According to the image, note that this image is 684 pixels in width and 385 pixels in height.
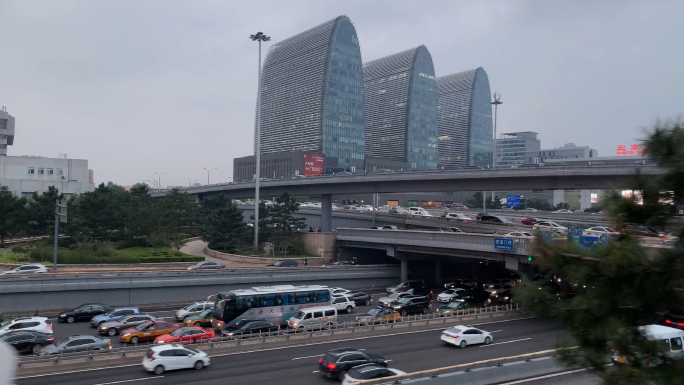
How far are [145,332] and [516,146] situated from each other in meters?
170

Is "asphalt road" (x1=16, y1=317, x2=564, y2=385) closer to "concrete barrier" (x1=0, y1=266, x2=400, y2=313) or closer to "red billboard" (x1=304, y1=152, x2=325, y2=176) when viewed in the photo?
"concrete barrier" (x1=0, y1=266, x2=400, y2=313)

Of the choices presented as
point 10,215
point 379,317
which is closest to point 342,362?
point 379,317

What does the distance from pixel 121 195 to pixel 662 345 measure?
6014 cm

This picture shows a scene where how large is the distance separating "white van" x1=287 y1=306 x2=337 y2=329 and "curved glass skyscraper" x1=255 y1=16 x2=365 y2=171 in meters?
106

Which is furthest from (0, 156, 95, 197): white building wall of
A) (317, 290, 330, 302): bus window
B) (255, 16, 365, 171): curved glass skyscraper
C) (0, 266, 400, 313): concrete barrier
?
(255, 16, 365, 171): curved glass skyscraper

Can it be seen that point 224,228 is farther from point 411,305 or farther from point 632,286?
point 632,286

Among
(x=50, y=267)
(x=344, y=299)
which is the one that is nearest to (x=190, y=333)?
(x=344, y=299)

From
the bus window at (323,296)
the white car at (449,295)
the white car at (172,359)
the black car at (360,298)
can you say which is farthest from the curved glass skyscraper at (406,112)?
the white car at (172,359)

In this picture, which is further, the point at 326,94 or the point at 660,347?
the point at 326,94

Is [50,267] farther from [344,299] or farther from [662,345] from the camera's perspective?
[662,345]

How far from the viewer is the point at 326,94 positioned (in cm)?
13375

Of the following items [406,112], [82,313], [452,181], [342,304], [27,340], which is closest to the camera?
[27,340]

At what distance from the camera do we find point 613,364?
657 cm

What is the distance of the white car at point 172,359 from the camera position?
17.9 metres
